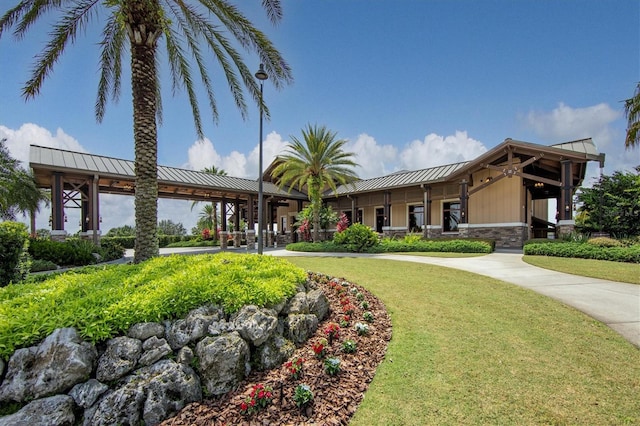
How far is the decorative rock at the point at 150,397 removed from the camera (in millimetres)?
2715

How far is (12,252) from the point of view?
6684mm

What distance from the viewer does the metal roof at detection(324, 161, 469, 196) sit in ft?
63.8

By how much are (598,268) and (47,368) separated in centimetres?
1225

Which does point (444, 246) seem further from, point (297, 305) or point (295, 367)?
point (295, 367)

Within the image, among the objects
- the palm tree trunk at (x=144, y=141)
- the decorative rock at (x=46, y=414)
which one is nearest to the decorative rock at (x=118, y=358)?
the decorative rock at (x=46, y=414)

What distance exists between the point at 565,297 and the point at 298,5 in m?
9.57

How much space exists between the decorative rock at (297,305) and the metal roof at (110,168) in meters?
14.8

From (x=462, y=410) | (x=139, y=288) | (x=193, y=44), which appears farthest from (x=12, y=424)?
(x=193, y=44)

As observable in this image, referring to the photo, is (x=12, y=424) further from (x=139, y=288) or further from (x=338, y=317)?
(x=338, y=317)

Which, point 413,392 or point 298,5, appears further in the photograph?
point 298,5

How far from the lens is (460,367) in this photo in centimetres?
354

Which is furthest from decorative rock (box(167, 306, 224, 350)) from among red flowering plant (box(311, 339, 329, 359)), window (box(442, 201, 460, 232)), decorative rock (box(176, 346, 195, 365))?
window (box(442, 201, 460, 232))

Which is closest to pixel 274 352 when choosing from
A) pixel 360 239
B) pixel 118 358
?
pixel 118 358

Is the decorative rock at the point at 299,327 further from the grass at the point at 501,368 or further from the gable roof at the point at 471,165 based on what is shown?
the gable roof at the point at 471,165
